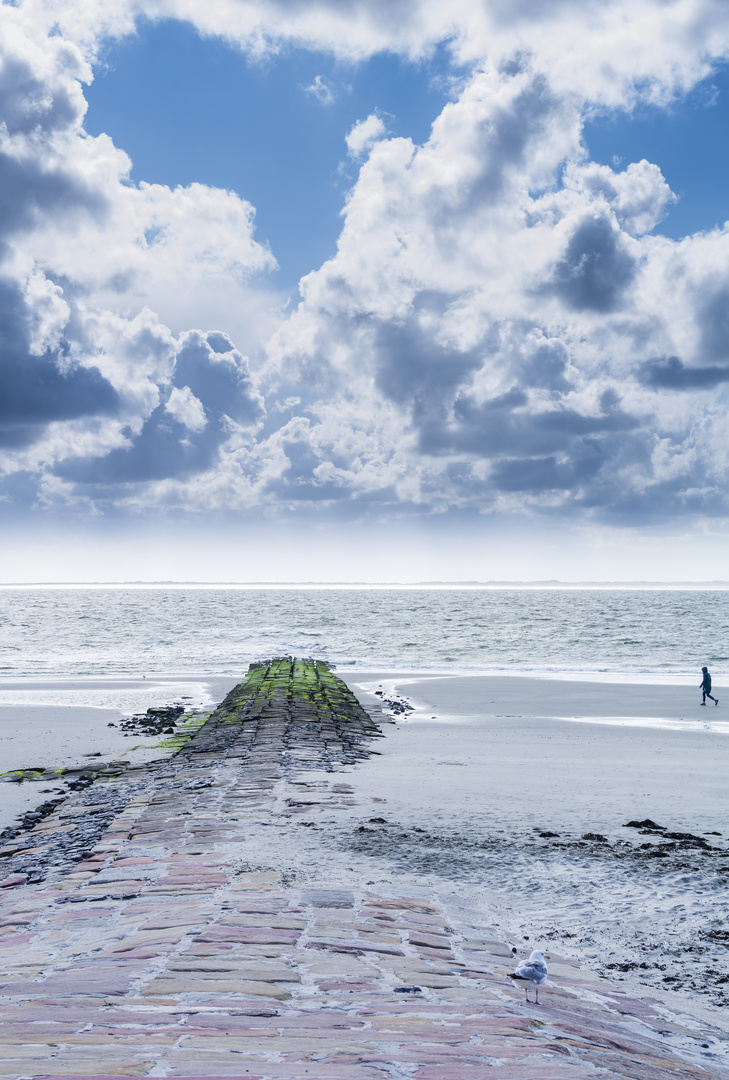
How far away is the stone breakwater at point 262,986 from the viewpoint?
3.20 metres

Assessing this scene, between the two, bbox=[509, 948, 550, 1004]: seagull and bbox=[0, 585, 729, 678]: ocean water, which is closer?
bbox=[509, 948, 550, 1004]: seagull

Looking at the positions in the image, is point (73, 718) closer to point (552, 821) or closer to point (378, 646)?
point (552, 821)

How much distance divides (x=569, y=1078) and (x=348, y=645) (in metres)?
47.9

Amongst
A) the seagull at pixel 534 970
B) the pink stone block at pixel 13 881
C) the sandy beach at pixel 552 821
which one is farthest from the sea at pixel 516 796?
the pink stone block at pixel 13 881

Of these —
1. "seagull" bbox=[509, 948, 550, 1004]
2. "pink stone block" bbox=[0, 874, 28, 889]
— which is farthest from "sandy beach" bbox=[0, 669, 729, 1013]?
"pink stone block" bbox=[0, 874, 28, 889]

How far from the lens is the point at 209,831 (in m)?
7.84

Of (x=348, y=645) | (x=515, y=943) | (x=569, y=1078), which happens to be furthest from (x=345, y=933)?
(x=348, y=645)

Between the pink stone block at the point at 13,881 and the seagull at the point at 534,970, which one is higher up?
the seagull at the point at 534,970

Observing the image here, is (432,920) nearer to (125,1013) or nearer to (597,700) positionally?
(125,1013)

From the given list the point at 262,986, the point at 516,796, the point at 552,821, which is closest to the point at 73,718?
the point at 516,796

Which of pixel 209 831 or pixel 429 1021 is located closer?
pixel 429 1021

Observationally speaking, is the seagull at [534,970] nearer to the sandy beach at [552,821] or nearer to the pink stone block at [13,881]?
the sandy beach at [552,821]

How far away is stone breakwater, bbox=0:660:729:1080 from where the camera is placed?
10.5 ft

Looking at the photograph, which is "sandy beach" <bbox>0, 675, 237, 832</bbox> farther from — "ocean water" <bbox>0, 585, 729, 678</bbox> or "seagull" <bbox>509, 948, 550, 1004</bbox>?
"seagull" <bbox>509, 948, 550, 1004</bbox>
